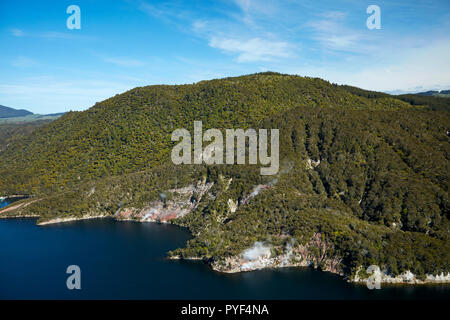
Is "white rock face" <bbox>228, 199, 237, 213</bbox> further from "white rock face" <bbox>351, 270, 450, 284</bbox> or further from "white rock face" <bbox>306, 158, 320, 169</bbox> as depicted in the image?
"white rock face" <bbox>351, 270, 450, 284</bbox>

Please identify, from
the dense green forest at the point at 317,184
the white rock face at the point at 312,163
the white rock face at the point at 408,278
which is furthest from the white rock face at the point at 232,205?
the white rock face at the point at 408,278

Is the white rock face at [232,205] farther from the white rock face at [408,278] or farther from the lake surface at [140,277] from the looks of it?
the white rock face at [408,278]

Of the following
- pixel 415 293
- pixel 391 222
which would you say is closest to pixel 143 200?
pixel 391 222

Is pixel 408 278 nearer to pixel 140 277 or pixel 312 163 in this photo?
pixel 312 163

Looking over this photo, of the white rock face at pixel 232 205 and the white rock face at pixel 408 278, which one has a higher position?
the white rock face at pixel 232 205

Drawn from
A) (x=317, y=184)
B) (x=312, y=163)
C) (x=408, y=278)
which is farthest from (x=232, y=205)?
(x=408, y=278)
